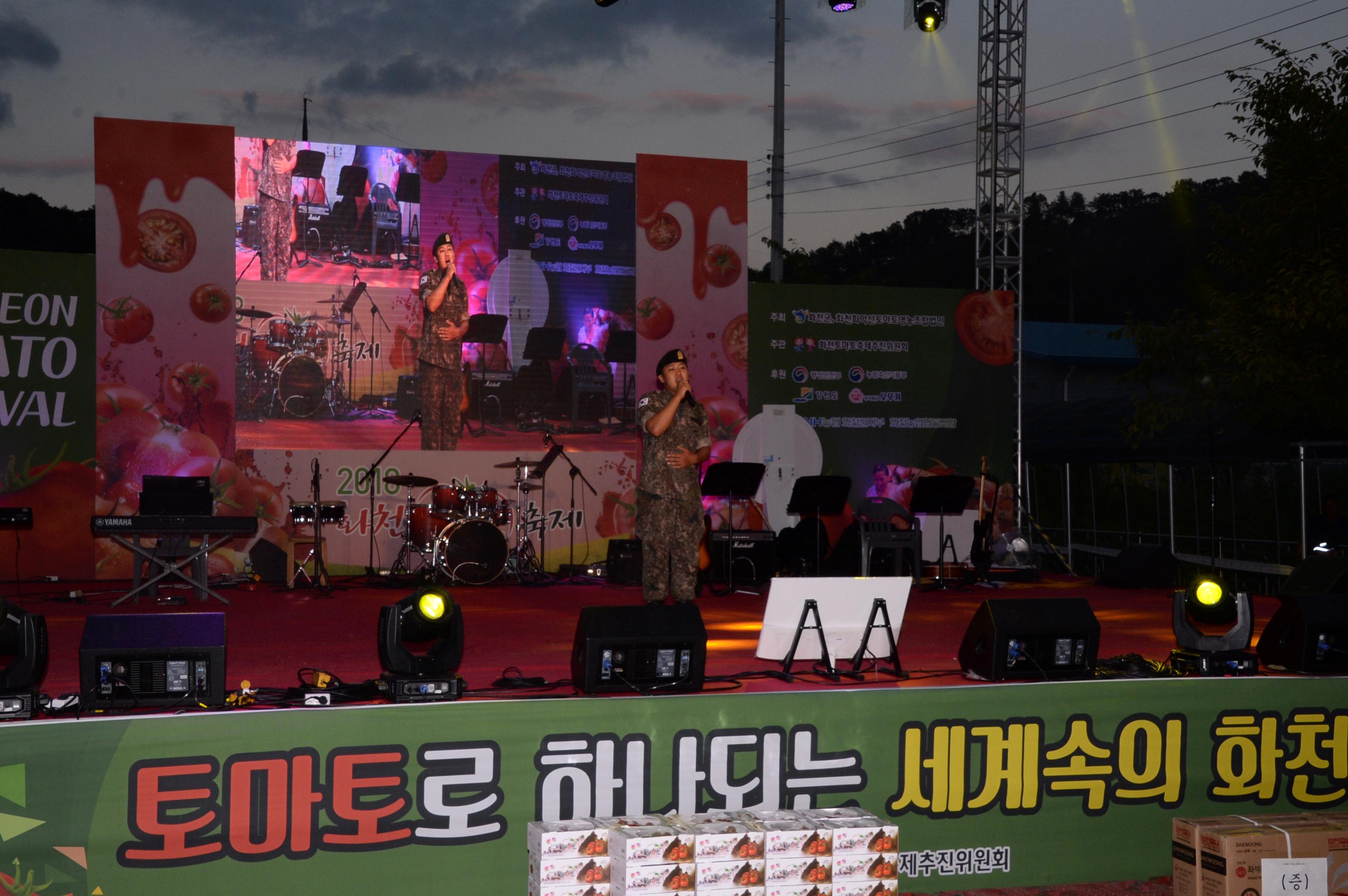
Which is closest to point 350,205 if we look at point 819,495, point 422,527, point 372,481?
point 372,481

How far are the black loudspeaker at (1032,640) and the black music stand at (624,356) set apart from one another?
290 inches

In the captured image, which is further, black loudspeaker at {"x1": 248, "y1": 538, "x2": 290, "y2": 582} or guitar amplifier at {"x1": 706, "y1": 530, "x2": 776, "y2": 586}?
black loudspeaker at {"x1": 248, "y1": 538, "x2": 290, "y2": 582}

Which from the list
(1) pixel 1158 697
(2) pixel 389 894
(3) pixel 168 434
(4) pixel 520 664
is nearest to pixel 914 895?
(1) pixel 1158 697

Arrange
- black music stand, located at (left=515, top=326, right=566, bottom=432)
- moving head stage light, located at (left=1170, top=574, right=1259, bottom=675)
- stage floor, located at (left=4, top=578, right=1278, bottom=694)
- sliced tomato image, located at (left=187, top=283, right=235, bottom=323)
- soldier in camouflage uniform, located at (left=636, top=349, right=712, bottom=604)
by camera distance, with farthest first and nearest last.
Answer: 1. black music stand, located at (left=515, top=326, right=566, bottom=432)
2. sliced tomato image, located at (left=187, top=283, right=235, bottom=323)
3. soldier in camouflage uniform, located at (left=636, top=349, right=712, bottom=604)
4. stage floor, located at (left=4, top=578, right=1278, bottom=694)
5. moving head stage light, located at (left=1170, top=574, right=1259, bottom=675)

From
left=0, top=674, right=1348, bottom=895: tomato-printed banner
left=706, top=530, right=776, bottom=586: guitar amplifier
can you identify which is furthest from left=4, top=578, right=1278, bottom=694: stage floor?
left=706, top=530, right=776, bottom=586: guitar amplifier

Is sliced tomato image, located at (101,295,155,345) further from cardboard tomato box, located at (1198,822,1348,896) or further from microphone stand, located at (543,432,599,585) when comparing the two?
cardboard tomato box, located at (1198,822,1348,896)

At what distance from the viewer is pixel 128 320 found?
435 inches

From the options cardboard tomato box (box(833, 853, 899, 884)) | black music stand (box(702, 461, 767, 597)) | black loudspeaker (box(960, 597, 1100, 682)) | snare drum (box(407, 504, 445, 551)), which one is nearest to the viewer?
cardboard tomato box (box(833, 853, 899, 884))

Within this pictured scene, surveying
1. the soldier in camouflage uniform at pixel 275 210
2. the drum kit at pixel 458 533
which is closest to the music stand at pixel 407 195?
the soldier in camouflage uniform at pixel 275 210

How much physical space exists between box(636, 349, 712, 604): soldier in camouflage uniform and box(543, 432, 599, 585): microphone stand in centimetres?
500

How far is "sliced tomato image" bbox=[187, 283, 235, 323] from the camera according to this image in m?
11.2

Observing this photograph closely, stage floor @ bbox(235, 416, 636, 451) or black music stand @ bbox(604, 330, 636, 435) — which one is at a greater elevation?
black music stand @ bbox(604, 330, 636, 435)

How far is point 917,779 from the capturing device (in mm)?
4359

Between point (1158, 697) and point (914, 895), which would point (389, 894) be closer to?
point (914, 895)
